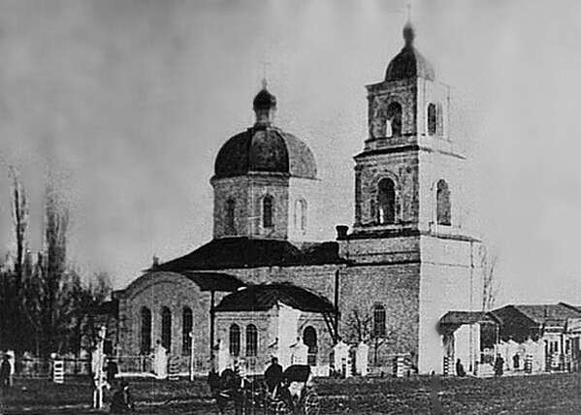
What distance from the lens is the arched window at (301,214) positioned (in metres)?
4.46

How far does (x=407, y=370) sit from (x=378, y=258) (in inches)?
13.2

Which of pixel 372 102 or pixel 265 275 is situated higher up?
pixel 372 102

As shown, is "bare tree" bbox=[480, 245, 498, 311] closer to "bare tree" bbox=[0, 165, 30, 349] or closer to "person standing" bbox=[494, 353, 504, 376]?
"person standing" bbox=[494, 353, 504, 376]

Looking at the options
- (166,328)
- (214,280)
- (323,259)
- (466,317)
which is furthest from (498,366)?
(166,328)

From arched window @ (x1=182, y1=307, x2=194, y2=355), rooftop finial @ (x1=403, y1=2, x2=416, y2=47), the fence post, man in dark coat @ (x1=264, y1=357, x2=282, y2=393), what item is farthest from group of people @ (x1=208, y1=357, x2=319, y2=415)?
rooftop finial @ (x1=403, y1=2, x2=416, y2=47)

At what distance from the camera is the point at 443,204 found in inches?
168

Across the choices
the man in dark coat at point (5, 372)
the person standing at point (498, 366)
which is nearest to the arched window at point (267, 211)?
the person standing at point (498, 366)

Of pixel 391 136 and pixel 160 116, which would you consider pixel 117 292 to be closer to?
pixel 160 116

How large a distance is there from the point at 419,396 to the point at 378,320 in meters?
0.26

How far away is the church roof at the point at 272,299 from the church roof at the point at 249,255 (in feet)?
0.25

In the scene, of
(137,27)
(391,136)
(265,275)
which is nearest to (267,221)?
(265,275)

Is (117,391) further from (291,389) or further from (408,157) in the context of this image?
(408,157)

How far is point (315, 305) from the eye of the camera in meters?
4.41

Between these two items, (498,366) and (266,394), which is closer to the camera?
(498,366)
